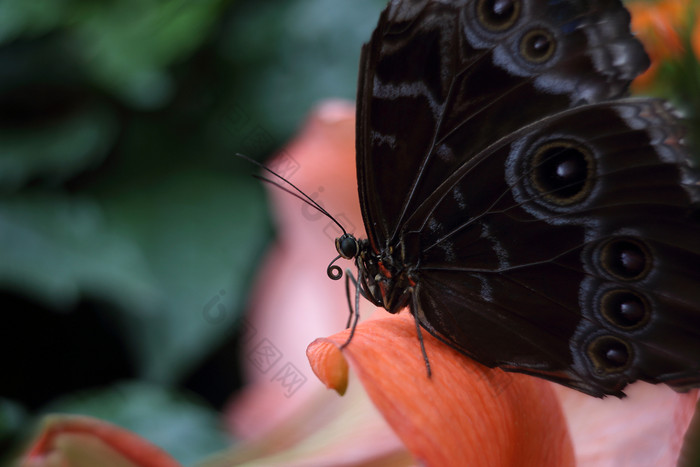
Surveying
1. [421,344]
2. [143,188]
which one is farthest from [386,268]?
[143,188]

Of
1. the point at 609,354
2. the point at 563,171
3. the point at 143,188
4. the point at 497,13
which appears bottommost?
the point at 609,354

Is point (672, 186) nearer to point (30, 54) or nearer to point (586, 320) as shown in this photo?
point (586, 320)

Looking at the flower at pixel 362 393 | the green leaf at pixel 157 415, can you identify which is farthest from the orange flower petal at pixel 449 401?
the green leaf at pixel 157 415

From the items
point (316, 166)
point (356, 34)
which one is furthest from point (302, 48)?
point (316, 166)

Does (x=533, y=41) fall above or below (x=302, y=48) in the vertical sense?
below

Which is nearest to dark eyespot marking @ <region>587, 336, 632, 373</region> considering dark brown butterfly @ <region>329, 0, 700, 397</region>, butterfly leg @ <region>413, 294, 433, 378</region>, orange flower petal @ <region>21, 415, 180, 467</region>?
dark brown butterfly @ <region>329, 0, 700, 397</region>

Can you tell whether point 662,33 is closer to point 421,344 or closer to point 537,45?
point 537,45

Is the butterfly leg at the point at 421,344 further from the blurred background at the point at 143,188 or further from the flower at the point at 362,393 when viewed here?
the blurred background at the point at 143,188
